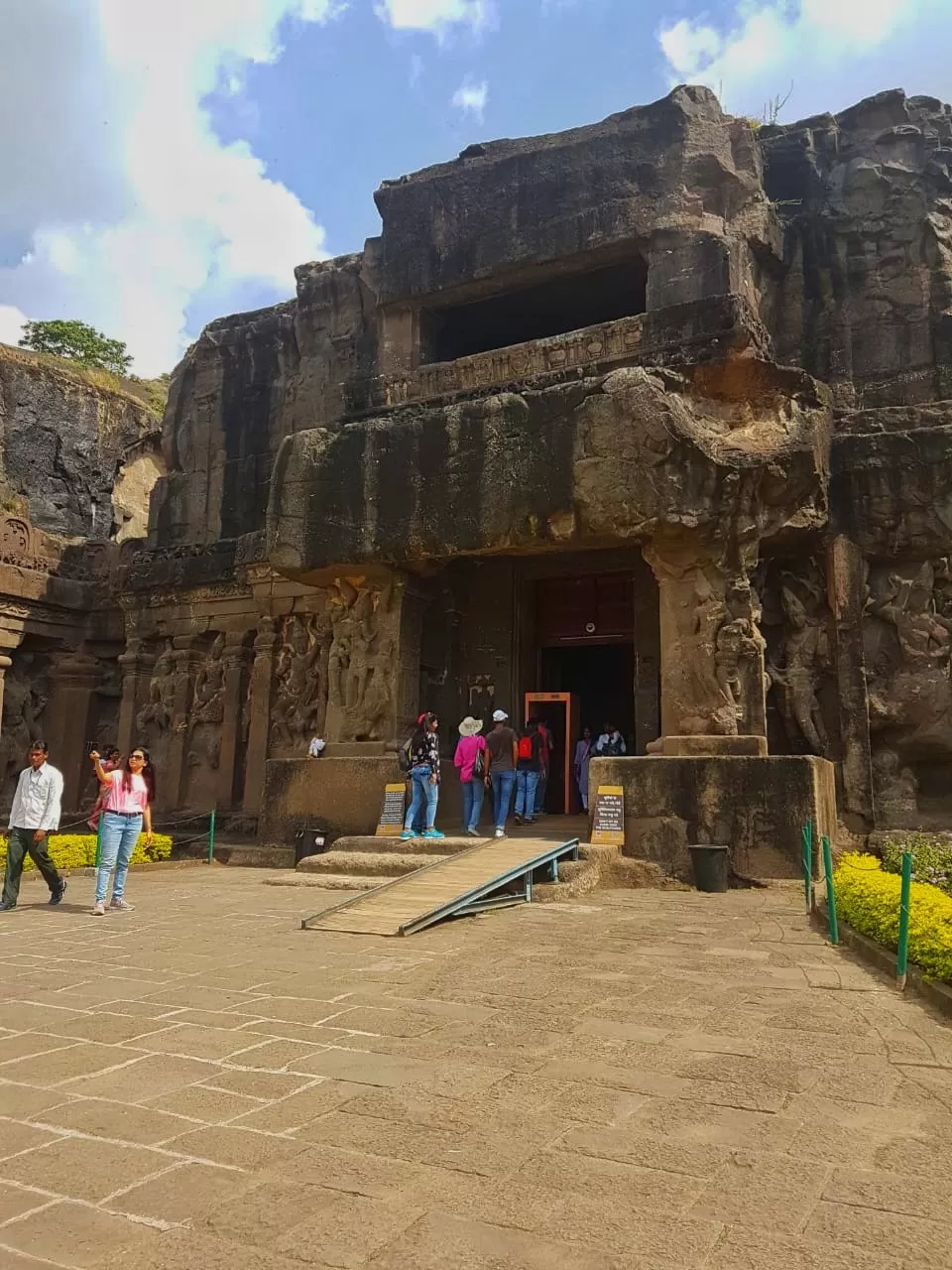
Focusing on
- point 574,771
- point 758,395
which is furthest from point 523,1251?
point 574,771

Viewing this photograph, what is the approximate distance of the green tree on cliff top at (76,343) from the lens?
35.2 m

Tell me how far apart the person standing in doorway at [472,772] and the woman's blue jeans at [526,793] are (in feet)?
3.79

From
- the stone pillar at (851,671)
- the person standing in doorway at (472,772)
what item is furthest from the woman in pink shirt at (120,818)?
the stone pillar at (851,671)

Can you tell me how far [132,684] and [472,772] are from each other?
29.9 ft

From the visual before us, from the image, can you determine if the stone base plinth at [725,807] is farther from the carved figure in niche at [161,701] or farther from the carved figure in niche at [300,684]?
the carved figure in niche at [161,701]

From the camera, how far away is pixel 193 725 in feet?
54.7

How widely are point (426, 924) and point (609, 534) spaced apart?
18.6ft

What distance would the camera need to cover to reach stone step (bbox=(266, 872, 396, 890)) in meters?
9.47

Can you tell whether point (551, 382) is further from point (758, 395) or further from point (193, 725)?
point (193, 725)

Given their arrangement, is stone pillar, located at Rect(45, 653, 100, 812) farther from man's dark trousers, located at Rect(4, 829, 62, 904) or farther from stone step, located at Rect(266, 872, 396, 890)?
man's dark trousers, located at Rect(4, 829, 62, 904)

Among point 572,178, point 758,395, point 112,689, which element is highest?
point 572,178

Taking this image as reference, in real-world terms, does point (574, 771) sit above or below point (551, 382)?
below

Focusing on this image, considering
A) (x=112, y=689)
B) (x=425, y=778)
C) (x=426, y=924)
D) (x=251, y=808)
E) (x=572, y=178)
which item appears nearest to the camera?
(x=426, y=924)

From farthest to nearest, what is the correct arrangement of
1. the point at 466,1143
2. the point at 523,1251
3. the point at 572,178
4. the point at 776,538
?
1. the point at 572,178
2. the point at 776,538
3. the point at 466,1143
4. the point at 523,1251
